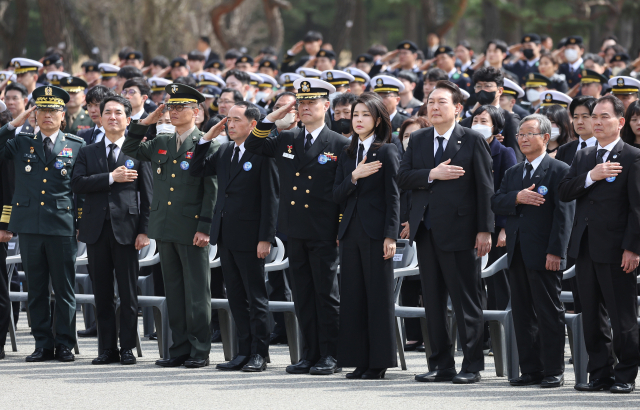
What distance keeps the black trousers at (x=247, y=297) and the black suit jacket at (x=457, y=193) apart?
1.27 meters

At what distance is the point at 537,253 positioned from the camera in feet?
21.6

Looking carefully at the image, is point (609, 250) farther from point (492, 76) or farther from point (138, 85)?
point (138, 85)

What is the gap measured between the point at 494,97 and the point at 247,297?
3.02 m

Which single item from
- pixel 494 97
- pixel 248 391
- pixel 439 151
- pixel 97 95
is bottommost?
pixel 248 391

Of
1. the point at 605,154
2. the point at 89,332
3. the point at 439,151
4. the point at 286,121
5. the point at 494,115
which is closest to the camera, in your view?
the point at 605,154

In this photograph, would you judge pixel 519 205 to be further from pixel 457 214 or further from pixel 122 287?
pixel 122 287

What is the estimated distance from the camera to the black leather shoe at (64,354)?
7715 mm

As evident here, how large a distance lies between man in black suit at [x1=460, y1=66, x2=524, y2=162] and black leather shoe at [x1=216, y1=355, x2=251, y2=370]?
114 inches

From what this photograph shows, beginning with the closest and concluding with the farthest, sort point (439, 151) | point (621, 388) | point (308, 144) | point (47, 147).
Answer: point (621, 388), point (439, 151), point (308, 144), point (47, 147)

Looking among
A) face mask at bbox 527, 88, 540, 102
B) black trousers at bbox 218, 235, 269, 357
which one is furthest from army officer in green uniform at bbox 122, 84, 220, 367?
face mask at bbox 527, 88, 540, 102

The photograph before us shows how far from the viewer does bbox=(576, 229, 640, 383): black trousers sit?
632 cm

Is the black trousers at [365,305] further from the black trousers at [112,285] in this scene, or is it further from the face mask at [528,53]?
the face mask at [528,53]

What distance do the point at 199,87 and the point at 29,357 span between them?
5.23 meters

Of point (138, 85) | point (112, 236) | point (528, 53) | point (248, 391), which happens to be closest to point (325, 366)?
point (248, 391)
